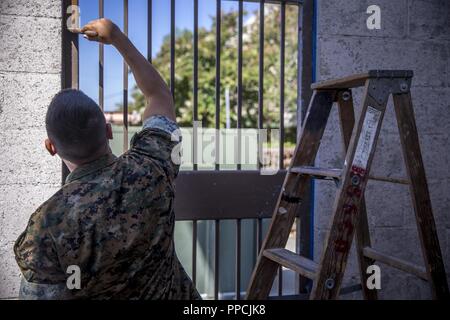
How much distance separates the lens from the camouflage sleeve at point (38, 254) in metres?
1.47

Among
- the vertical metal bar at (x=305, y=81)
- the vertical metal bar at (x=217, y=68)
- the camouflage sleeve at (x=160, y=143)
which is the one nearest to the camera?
the camouflage sleeve at (x=160, y=143)

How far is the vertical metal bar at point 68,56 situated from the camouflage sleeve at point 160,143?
1006mm

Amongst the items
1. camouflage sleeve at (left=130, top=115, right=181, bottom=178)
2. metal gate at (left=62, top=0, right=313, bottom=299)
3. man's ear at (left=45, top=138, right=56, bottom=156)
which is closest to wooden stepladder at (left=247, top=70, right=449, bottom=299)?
metal gate at (left=62, top=0, right=313, bottom=299)

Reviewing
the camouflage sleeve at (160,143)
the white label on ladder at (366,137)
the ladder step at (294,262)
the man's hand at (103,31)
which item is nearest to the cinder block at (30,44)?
A: the man's hand at (103,31)

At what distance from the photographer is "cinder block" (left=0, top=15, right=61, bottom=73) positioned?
2498 mm

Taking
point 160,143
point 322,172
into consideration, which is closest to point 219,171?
point 322,172

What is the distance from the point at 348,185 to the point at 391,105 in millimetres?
1325

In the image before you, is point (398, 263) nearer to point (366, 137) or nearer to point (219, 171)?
point (366, 137)

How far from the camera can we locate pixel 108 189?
157 cm

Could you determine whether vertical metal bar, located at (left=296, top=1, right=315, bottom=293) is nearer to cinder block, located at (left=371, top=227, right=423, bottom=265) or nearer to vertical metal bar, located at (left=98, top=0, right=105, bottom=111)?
cinder block, located at (left=371, top=227, right=423, bottom=265)

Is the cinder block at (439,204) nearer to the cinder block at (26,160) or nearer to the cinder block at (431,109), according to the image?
the cinder block at (431,109)

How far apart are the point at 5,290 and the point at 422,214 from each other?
205cm
